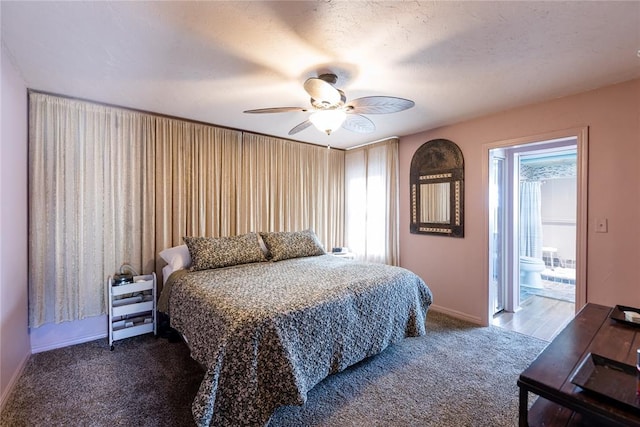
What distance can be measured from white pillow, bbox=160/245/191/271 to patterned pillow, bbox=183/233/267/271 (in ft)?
0.34

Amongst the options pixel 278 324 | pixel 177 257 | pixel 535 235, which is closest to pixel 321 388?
pixel 278 324

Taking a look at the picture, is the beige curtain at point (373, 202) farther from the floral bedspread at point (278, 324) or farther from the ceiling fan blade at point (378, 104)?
the ceiling fan blade at point (378, 104)

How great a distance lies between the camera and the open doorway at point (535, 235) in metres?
3.10

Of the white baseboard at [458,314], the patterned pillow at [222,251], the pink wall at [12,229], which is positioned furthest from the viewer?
the white baseboard at [458,314]

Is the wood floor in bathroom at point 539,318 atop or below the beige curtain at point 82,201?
below

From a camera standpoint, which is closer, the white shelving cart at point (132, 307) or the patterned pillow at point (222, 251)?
the white shelving cart at point (132, 307)

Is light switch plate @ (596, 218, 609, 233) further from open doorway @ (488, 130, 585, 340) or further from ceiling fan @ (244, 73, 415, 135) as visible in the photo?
ceiling fan @ (244, 73, 415, 135)

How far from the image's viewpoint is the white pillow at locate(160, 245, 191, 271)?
→ 2.77m

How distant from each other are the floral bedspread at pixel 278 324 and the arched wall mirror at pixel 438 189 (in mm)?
1156

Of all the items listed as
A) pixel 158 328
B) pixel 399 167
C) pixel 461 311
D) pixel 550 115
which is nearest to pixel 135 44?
pixel 158 328

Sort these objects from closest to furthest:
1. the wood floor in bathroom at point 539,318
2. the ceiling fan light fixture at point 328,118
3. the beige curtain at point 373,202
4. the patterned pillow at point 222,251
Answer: the ceiling fan light fixture at point 328,118 < the patterned pillow at point 222,251 < the wood floor in bathroom at point 539,318 < the beige curtain at point 373,202

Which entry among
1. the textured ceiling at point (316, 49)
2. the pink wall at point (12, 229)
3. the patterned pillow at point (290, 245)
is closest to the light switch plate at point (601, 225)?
the textured ceiling at point (316, 49)

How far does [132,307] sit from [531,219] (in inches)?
234

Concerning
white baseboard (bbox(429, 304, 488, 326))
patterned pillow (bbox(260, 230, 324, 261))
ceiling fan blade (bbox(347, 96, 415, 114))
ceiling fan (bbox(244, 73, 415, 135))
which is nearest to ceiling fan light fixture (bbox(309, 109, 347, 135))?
ceiling fan (bbox(244, 73, 415, 135))
